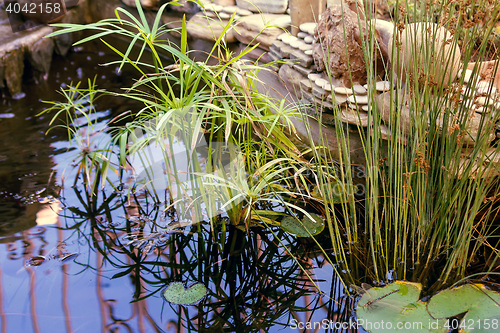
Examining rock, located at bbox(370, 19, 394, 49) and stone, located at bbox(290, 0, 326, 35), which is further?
stone, located at bbox(290, 0, 326, 35)

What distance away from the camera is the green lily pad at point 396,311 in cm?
128

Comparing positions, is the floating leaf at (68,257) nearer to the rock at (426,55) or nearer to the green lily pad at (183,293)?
the green lily pad at (183,293)

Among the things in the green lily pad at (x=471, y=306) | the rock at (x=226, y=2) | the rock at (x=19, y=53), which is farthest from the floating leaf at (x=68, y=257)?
the rock at (x=226, y=2)

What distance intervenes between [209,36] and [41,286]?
2.81 m

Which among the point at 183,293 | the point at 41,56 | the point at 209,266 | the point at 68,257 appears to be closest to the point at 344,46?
the point at 209,266

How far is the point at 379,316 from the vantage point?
1.33m

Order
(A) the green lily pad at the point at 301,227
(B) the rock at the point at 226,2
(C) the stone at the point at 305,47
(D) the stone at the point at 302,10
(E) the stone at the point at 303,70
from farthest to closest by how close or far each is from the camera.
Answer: (B) the rock at the point at 226,2, (D) the stone at the point at 302,10, (C) the stone at the point at 305,47, (E) the stone at the point at 303,70, (A) the green lily pad at the point at 301,227

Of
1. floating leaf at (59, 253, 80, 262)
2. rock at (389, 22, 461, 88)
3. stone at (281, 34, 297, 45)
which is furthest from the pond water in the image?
stone at (281, 34, 297, 45)

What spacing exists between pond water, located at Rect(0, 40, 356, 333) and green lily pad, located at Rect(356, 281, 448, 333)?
10 cm

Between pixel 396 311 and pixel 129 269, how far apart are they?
3.46ft

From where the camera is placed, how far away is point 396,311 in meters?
1.33

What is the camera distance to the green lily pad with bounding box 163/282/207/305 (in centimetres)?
150

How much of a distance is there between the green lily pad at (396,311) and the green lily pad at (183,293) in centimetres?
59

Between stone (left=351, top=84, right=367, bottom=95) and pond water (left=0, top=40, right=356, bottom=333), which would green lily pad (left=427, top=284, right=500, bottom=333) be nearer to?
pond water (left=0, top=40, right=356, bottom=333)
